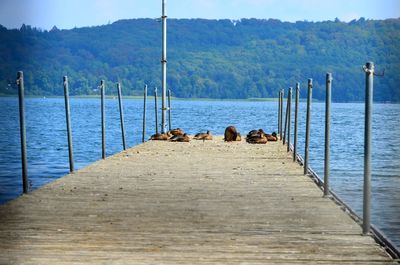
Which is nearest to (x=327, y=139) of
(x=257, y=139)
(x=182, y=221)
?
(x=182, y=221)

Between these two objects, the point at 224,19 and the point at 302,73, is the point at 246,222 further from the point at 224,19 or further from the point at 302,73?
the point at 224,19

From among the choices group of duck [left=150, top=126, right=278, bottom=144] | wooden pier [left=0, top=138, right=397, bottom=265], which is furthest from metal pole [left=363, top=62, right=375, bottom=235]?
group of duck [left=150, top=126, right=278, bottom=144]

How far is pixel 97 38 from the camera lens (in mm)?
94625

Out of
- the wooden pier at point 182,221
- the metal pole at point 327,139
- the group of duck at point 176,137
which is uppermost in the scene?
the metal pole at point 327,139

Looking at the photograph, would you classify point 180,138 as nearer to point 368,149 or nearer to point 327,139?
point 327,139

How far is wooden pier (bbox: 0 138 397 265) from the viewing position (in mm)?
4559

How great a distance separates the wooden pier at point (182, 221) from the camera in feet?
15.0

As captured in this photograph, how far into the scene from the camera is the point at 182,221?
6.17m

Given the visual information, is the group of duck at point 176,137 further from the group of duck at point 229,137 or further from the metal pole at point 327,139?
the metal pole at point 327,139

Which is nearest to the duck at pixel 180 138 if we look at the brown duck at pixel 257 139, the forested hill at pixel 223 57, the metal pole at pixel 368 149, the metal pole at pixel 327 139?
the brown duck at pixel 257 139

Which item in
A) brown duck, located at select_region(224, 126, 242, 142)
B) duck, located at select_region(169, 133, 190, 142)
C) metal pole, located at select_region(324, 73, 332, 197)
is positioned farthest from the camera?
brown duck, located at select_region(224, 126, 242, 142)

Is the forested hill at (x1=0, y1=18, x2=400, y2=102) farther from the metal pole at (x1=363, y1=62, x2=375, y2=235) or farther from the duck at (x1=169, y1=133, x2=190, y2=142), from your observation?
the metal pole at (x1=363, y1=62, x2=375, y2=235)

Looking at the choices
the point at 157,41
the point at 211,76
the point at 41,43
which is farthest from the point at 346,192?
the point at 157,41

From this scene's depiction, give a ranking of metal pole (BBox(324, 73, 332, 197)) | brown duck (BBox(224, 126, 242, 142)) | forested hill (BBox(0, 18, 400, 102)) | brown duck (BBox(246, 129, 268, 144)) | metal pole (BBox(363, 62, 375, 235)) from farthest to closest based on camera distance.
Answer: forested hill (BBox(0, 18, 400, 102)) → brown duck (BBox(224, 126, 242, 142)) → brown duck (BBox(246, 129, 268, 144)) → metal pole (BBox(324, 73, 332, 197)) → metal pole (BBox(363, 62, 375, 235))
